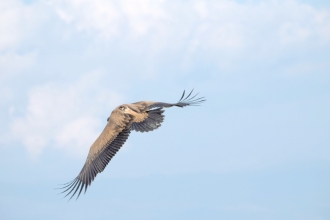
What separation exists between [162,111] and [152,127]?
0.71 meters

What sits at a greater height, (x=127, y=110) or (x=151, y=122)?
(x=127, y=110)

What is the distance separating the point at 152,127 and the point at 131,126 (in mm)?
747

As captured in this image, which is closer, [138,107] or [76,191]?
[76,191]

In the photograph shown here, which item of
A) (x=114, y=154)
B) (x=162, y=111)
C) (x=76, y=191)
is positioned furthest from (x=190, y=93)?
(x=76, y=191)

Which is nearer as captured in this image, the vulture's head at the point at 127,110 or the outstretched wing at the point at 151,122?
the outstretched wing at the point at 151,122

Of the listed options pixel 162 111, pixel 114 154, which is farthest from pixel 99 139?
pixel 162 111

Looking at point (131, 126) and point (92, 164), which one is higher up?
point (131, 126)

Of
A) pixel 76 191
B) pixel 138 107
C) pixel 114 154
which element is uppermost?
pixel 138 107

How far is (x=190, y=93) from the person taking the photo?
81.0 ft

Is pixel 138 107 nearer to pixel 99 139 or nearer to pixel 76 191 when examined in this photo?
pixel 99 139

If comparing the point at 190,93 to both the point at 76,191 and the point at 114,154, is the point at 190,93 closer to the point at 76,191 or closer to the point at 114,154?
the point at 114,154

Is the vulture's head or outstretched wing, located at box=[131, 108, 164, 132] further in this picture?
the vulture's head

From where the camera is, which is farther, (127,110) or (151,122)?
(127,110)

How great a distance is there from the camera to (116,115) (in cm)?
2448
